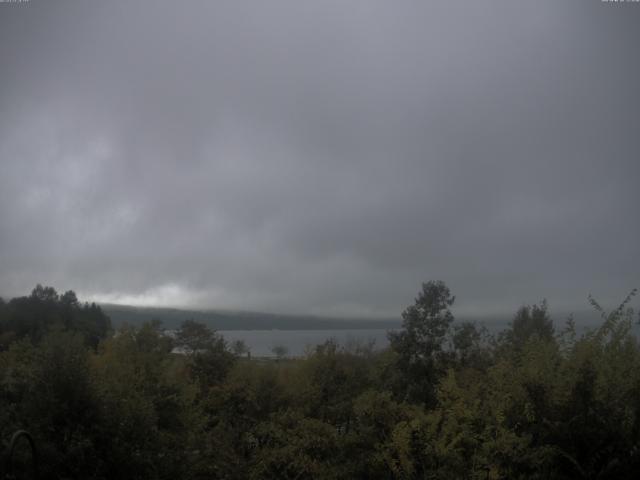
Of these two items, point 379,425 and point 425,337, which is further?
point 425,337

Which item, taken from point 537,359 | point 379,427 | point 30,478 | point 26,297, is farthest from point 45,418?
point 26,297

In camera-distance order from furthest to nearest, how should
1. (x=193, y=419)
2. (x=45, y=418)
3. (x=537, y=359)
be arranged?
(x=193, y=419) < (x=537, y=359) < (x=45, y=418)

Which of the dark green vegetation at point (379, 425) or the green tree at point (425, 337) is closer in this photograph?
the dark green vegetation at point (379, 425)

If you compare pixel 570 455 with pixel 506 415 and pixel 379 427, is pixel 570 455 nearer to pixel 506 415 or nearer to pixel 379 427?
pixel 506 415

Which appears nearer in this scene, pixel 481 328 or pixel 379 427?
pixel 379 427

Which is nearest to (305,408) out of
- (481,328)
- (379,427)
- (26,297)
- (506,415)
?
(379,427)

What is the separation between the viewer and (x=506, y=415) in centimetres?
924

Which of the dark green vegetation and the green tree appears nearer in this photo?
the dark green vegetation

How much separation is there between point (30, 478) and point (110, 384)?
226 centimetres

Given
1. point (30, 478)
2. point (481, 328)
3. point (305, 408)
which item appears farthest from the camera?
point (481, 328)

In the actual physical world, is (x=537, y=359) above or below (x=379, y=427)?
above

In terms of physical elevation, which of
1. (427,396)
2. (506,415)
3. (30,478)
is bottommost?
(427,396)

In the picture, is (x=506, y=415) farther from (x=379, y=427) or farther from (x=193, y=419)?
(x=193, y=419)

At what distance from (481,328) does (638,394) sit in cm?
1929
